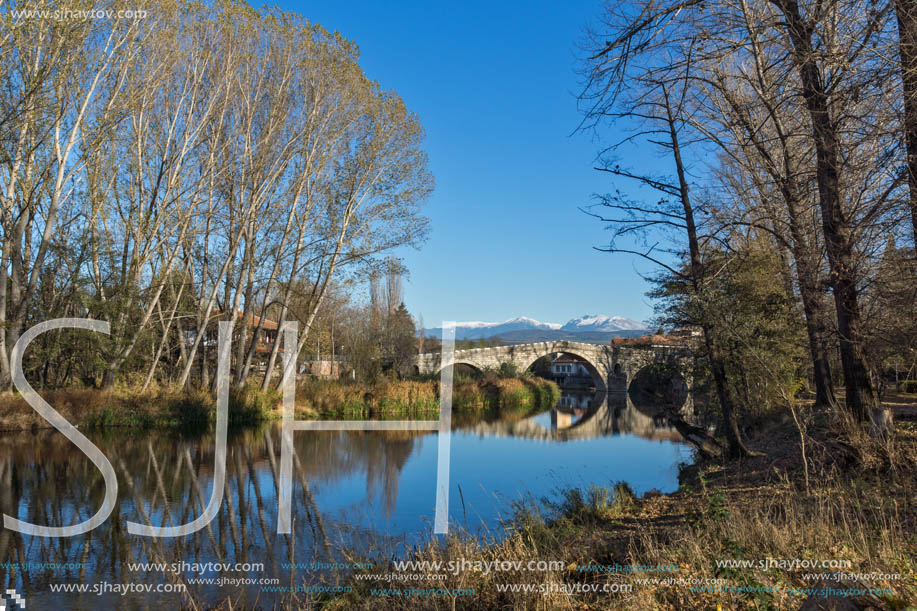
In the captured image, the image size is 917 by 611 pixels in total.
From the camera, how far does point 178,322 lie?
17.3 metres

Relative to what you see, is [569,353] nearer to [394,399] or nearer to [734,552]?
[394,399]

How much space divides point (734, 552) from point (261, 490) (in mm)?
7377

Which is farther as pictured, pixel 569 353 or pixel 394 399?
pixel 569 353

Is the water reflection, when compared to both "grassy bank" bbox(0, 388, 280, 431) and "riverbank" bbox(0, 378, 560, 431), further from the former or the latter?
"riverbank" bbox(0, 378, 560, 431)

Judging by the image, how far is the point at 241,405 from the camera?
17078 mm

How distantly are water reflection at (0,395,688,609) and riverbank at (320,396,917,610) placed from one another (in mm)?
1304

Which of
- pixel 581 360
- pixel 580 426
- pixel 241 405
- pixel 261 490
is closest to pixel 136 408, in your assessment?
pixel 241 405

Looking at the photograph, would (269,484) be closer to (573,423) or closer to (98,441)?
(98,441)

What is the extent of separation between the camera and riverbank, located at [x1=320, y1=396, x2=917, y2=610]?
3109mm

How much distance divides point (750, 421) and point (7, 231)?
15965 mm

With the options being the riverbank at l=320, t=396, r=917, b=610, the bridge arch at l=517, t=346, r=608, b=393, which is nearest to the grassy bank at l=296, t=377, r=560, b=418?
the bridge arch at l=517, t=346, r=608, b=393

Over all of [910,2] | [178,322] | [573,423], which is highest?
[910,2]

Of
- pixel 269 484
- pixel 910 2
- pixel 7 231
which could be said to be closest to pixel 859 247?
pixel 910 2

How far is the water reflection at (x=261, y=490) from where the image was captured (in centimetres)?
554
